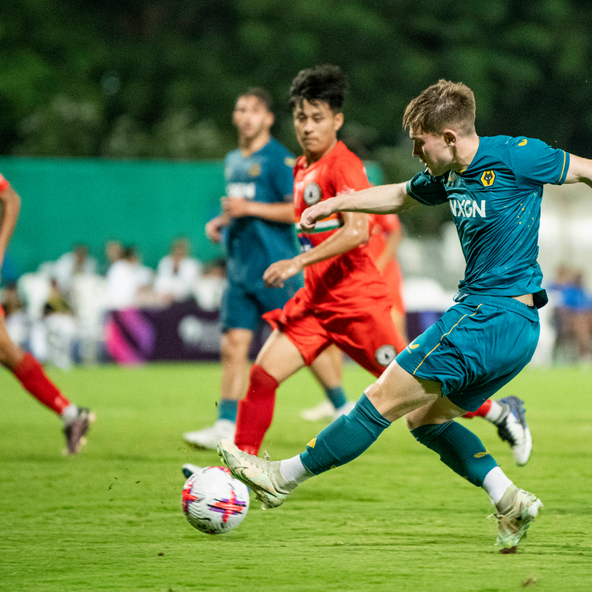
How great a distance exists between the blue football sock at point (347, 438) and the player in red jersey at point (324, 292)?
4.01 feet

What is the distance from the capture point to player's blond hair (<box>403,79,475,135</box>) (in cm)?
421

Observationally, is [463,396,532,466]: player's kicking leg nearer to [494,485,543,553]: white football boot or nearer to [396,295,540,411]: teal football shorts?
[494,485,543,553]: white football boot

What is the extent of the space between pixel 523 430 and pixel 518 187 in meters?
2.35

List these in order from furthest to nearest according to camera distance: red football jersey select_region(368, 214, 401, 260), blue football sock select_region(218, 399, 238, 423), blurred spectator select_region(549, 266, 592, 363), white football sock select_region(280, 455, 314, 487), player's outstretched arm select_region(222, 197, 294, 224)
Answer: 1. blurred spectator select_region(549, 266, 592, 363)
2. red football jersey select_region(368, 214, 401, 260)
3. blue football sock select_region(218, 399, 238, 423)
4. player's outstretched arm select_region(222, 197, 294, 224)
5. white football sock select_region(280, 455, 314, 487)

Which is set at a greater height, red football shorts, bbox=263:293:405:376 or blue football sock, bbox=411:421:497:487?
red football shorts, bbox=263:293:405:376

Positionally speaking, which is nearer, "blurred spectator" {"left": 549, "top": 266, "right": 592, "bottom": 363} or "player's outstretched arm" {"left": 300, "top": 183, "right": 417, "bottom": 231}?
"player's outstretched arm" {"left": 300, "top": 183, "right": 417, "bottom": 231}

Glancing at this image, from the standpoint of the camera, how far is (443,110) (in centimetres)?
421

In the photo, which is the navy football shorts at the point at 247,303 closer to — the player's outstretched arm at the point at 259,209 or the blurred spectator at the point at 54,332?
the player's outstretched arm at the point at 259,209

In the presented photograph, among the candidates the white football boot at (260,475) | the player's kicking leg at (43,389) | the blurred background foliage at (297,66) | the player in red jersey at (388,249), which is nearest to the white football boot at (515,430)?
the white football boot at (260,475)

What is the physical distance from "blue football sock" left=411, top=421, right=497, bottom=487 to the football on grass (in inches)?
34.7

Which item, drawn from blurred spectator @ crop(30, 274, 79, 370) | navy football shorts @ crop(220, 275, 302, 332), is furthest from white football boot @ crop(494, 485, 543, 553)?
blurred spectator @ crop(30, 274, 79, 370)

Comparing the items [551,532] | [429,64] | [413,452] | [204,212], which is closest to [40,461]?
[413,452]

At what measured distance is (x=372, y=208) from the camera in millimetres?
4688

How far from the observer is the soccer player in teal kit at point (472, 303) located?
4180mm
